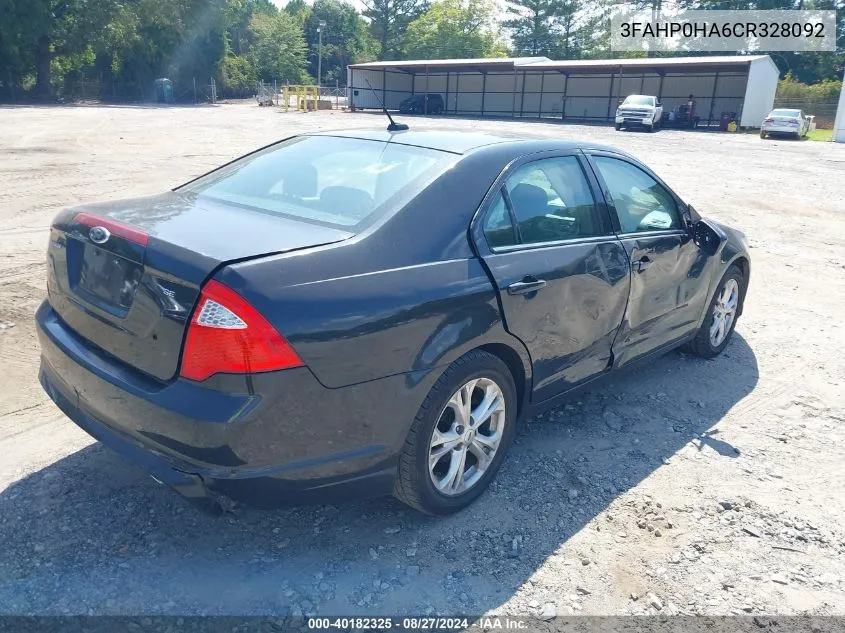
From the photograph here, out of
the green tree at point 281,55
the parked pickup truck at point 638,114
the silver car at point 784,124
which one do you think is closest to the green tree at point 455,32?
the green tree at point 281,55

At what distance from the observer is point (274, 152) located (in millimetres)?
3764

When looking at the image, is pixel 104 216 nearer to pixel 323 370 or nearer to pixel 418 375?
pixel 323 370

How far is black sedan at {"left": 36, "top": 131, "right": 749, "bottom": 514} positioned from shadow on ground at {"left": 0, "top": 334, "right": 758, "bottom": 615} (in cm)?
24

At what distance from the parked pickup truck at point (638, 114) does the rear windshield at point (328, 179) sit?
3327cm

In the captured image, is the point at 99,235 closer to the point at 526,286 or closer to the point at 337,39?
the point at 526,286

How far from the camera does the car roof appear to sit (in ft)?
11.0

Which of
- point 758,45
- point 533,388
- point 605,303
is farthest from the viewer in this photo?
point 758,45

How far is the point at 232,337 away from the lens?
225 cm

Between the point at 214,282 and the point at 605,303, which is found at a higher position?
the point at 214,282

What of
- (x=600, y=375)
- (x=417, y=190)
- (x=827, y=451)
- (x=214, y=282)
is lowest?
(x=827, y=451)

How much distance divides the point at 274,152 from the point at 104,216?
1.21m

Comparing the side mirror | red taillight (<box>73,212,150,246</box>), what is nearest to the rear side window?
red taillight (<box>73,212,150,246</box>)

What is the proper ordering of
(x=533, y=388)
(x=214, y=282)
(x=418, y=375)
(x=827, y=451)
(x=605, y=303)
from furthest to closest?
(x=827, y=451) < (x=605, y=303) < (x=533, y=388) < (x=418, y=375) < (x=214, y=282)

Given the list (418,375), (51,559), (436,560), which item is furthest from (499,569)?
(51,559)
